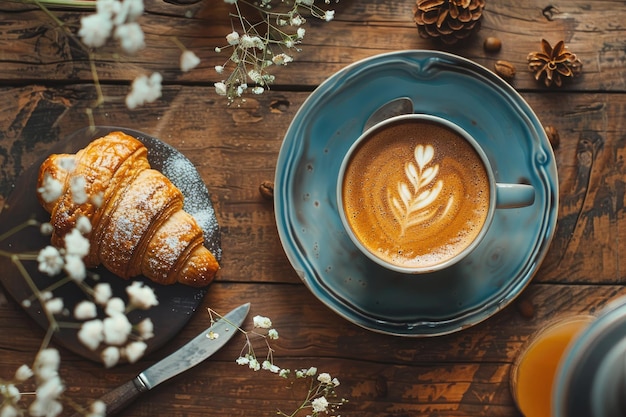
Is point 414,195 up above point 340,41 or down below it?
below

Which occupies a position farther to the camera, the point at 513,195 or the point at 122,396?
the point at 122,396

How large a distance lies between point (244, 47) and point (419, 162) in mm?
490

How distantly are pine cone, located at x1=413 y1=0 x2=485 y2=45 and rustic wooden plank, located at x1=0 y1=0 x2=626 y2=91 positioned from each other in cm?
5

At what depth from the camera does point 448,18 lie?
1661 mm

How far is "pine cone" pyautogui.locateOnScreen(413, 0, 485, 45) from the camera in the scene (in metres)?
1.65

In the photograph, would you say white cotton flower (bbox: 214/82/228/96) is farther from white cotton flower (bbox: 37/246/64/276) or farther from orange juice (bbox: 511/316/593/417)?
orange juice (bbox: 511/316/593/417)

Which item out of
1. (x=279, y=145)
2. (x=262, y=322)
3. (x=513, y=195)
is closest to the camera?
(x=513, y=195)

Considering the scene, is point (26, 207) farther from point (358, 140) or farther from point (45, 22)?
point (358, 140)

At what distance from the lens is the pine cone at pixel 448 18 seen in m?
1.65

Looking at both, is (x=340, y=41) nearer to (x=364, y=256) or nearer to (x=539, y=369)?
(x=364, y=256)

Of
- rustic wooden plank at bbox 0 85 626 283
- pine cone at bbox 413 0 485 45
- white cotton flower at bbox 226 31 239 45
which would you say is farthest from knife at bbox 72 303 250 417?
pine cone at bbox 413 0 485 45

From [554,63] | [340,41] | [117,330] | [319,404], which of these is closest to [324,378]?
[319,404]

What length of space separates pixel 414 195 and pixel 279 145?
1.23 ft

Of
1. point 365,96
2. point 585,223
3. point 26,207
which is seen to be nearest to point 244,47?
point 365,96
